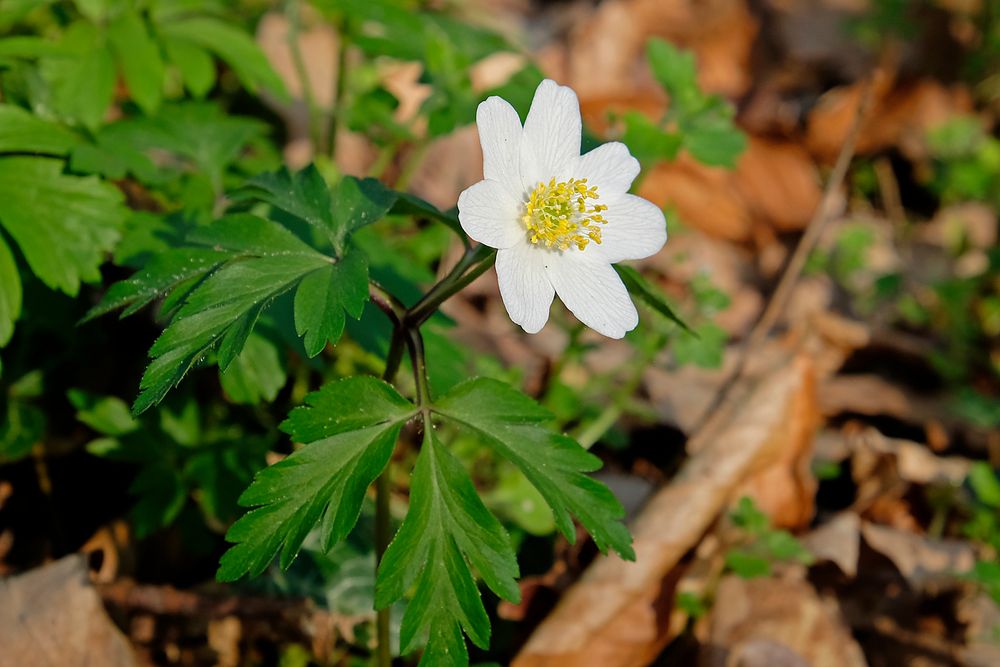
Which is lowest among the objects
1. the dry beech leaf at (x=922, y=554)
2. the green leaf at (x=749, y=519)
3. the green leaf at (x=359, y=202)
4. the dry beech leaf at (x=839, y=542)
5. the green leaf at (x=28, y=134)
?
the dry beech leaf at (x=922, y=554)

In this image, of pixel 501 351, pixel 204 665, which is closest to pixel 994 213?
pixel 501 351

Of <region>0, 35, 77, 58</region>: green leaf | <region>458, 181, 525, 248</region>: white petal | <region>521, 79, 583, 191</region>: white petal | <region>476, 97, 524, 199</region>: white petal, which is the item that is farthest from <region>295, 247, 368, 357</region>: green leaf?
<region>0, 35, 77, 58</region>: green leaf

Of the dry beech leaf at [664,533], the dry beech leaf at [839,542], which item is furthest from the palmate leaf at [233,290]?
the dry beech leaf at [839,542]

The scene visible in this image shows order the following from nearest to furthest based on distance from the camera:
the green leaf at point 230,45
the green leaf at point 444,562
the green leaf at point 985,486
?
the green leaf at point 444,562 < the green leaf at point 230,45 < the green leaf at point 985,486

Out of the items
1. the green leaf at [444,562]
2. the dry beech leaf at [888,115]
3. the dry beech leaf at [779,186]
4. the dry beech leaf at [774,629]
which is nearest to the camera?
the green leaf at [444,562]

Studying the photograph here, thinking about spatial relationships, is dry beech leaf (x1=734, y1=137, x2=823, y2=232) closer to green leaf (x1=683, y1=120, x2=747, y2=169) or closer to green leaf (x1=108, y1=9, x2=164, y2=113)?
green leaf (x1=683, y1=120, x2=747, y2=169)

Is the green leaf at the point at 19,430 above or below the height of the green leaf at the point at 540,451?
below

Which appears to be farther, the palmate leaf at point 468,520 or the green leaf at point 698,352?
the green leaf at point 698,352

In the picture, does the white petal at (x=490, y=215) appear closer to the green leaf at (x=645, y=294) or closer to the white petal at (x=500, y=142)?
the white petal at (x=500, y=142)
